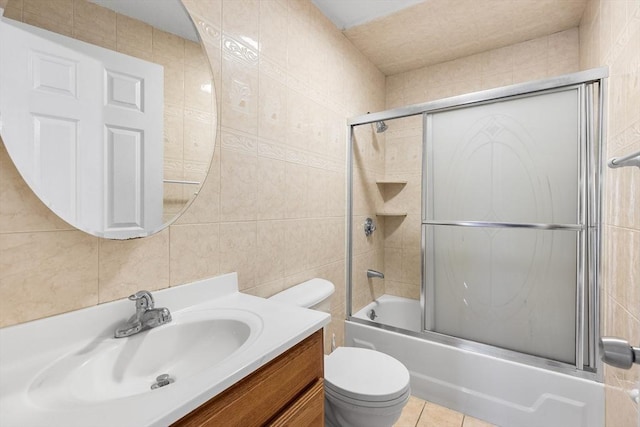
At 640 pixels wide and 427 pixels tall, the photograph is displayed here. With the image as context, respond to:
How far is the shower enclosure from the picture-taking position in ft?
4.52

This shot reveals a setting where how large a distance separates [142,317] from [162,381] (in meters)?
0.19

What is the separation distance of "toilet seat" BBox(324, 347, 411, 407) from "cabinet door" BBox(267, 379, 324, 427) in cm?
31

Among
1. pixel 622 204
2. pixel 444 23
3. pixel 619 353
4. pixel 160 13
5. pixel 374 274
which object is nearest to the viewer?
pixel 619 353

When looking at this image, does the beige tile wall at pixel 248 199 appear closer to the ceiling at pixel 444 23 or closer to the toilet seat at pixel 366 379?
the ceiling at pixel 444 23

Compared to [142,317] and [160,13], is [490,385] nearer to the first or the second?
[142,317]

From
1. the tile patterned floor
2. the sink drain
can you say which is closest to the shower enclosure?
the tile patterned floor

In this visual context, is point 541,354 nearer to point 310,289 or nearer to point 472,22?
point 310,289

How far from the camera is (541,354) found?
4.91ft

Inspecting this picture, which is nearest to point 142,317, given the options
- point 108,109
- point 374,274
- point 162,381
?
point 162,381

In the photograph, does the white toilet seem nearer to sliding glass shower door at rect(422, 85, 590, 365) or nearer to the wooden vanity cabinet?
the wooden vanity cabinet

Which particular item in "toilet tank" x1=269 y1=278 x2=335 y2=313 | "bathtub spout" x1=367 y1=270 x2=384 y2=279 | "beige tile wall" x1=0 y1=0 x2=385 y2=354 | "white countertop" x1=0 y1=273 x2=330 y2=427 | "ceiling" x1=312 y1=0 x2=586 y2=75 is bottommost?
"bathtub spout" x1=367 y1=270 x2=384 y2=279

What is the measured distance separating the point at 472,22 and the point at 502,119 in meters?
0.83

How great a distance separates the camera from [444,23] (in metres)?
1.93

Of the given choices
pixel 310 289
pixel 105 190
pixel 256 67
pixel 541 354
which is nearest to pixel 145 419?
pixel 105 190
